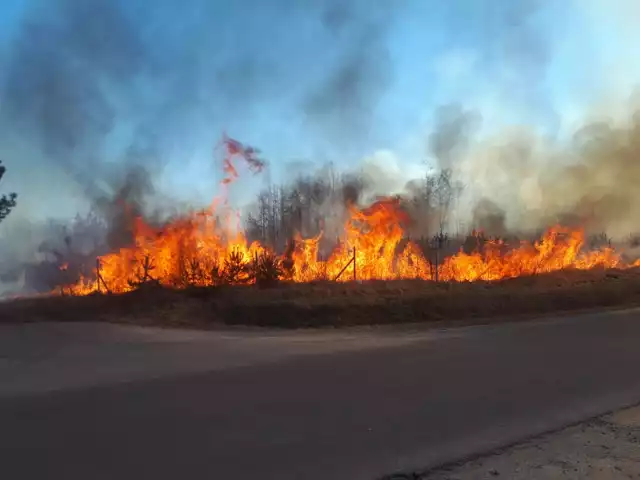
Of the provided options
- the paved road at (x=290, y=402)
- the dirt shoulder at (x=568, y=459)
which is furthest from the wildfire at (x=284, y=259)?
the dirt shoulder at (x=568, y=459)

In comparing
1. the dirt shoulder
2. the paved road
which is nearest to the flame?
the paved road

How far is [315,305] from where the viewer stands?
22.2m

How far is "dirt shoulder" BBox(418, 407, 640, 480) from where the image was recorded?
5.79 metres

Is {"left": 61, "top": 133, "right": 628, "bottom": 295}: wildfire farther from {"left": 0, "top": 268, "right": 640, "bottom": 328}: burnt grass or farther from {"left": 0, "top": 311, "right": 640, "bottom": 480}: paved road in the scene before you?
{"left": 0, "top": 311, "right": 640, "bottom": 480}: paved road

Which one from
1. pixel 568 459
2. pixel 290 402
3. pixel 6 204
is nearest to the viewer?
pixel 568 459

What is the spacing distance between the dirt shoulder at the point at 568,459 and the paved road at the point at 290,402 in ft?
1.29

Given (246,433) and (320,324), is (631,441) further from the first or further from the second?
(320,324)

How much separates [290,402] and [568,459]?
383 cm

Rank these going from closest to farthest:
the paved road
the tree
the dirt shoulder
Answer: the dirt shoulder < the paved road < the tree

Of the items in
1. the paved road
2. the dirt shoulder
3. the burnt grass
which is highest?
the burnt grass

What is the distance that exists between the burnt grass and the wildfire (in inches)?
118

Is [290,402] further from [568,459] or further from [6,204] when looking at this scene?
[6,204]

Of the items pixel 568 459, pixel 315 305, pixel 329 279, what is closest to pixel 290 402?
pixel 568 459

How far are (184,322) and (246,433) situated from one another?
46.9 ft
